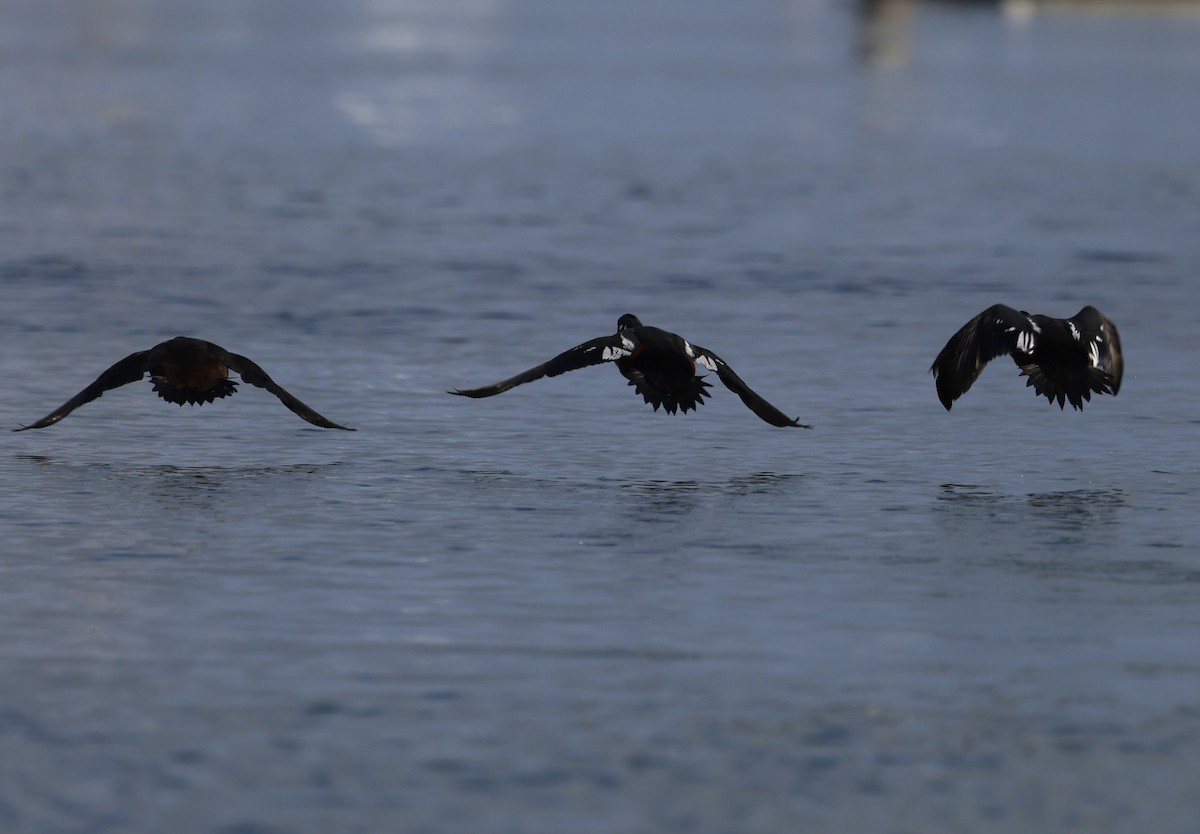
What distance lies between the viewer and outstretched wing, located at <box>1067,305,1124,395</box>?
46.7ft

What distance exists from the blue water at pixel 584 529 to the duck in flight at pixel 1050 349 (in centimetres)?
56

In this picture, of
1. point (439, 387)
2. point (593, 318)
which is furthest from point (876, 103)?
point (439, 387)

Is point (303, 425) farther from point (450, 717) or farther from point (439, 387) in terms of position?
point (450, 717)

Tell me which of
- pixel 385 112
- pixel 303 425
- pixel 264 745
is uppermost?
pixel 385 112

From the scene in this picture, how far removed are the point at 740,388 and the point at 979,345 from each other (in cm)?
150

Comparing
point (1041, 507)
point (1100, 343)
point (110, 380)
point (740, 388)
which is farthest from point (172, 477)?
point (1100, 343)

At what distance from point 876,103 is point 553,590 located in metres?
51.5

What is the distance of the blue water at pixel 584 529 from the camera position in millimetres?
8695

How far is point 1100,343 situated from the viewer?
14398 mm

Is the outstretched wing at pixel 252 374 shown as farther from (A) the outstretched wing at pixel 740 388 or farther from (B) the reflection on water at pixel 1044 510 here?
(B) the reflection on water at pixel 1044 510

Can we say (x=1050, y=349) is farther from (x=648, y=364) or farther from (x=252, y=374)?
(x=252, y=374)

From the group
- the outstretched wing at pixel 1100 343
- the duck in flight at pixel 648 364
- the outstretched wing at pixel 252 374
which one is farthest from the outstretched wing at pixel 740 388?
the outstretched wing at pixel 252 374

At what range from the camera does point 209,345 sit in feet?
47.1

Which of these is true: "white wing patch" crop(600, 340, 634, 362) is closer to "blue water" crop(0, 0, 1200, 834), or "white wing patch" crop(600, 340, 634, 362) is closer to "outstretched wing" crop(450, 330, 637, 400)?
"outstretched wing" crop(450, 330, 637, 400)
